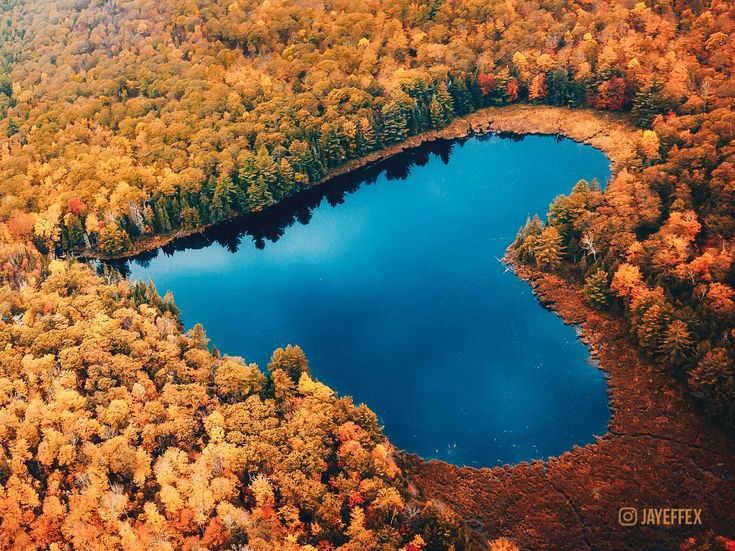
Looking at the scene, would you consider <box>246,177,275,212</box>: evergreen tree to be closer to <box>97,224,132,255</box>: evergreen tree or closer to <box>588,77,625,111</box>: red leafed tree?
<box>97,224,132,255</box>: evergreen tree

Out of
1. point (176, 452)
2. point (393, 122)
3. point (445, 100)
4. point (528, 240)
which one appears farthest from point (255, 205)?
point (176, 452)

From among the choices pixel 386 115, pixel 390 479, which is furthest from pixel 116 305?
pixel 386 115

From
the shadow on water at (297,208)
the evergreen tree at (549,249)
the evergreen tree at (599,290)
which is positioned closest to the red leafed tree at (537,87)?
the shadow on water at (297,208)

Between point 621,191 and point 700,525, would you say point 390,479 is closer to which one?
point 700,525

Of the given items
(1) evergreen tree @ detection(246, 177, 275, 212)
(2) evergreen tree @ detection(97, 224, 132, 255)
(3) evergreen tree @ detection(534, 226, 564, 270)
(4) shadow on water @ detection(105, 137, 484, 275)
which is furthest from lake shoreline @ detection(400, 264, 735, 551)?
(2) evergreen tree @ detection(97, 224, 132, 255)

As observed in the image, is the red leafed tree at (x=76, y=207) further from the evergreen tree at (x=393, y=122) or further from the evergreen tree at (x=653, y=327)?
the evergreen tree at (x=653, y=327)
